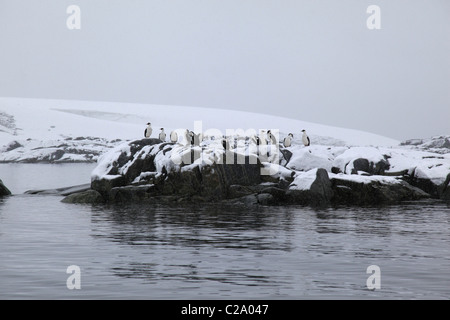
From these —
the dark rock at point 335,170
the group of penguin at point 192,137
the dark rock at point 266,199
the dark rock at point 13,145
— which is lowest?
the dark rock at point 266,199

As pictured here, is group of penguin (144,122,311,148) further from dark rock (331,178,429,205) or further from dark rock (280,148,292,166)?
dark rock (331,178,429,205)

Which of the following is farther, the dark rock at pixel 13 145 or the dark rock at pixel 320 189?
the dark rock at pixel 13 145

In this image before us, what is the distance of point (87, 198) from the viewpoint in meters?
29.9

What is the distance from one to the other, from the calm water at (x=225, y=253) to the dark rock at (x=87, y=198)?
15.1 ft

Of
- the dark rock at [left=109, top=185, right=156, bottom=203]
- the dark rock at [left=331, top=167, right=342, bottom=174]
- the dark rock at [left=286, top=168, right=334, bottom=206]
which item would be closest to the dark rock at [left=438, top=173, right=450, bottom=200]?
the dark rock at [left=331, top=167, right=342, bottom=174]

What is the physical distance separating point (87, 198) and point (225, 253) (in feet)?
56.0

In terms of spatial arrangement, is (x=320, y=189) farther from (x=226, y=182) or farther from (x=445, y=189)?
(x=445, y=189)

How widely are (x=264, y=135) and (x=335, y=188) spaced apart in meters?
9.51

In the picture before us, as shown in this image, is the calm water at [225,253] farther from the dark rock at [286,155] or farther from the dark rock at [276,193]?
the dark rock at [286,155]

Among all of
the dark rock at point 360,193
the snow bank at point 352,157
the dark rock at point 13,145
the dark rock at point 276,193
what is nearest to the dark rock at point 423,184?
the snow bank at point 352,157

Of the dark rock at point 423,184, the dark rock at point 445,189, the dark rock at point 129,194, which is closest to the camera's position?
the dark rock at point 129,194

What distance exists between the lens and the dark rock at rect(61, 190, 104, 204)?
29.8 meters

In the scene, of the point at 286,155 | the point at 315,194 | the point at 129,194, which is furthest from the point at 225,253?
the point at 286,155

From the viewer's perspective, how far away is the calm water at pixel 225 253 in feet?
Answer: 34.3
